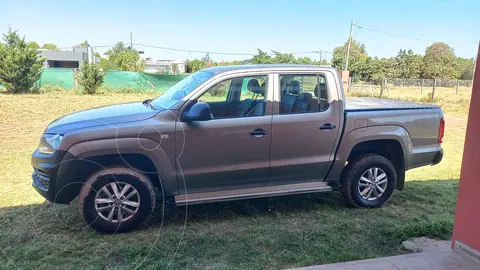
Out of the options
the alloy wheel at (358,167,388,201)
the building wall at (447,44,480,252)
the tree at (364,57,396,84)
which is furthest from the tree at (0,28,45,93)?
the tree at (364,57,396,84)

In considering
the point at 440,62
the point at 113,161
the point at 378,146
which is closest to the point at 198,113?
the point at 113,161

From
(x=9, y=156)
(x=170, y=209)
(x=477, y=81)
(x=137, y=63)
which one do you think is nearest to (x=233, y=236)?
(x=170, y=209)

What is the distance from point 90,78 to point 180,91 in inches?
670

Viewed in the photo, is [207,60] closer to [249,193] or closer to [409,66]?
[409,66]

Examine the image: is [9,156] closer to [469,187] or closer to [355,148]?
[355,148]

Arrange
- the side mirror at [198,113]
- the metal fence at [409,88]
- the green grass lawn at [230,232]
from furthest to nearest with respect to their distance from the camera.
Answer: the metal fence at [409,88], the side mirror at [198,113], the green grass lawn at [230,232]

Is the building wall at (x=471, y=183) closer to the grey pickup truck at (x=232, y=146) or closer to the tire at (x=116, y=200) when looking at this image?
the grey pickup truck at (x=232, y=146)

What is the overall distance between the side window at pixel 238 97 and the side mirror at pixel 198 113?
200mm

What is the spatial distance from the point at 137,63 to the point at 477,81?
32817 mm

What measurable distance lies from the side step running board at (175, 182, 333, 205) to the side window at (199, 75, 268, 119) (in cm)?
88

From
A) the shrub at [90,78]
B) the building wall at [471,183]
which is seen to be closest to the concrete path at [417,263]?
the building wall at [471,183]

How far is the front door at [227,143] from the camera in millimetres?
3908

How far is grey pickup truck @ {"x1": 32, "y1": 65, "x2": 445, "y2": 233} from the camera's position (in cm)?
371

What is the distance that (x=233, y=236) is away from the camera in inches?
149
